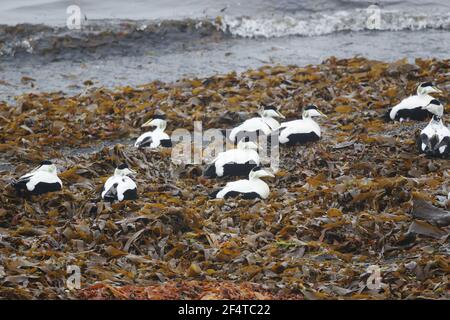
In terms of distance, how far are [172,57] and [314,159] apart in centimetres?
582

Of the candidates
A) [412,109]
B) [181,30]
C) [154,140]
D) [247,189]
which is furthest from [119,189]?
[181,30]

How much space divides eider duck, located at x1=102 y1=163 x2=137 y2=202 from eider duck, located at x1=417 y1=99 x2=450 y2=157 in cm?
249

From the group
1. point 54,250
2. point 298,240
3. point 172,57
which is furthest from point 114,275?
point 172,57

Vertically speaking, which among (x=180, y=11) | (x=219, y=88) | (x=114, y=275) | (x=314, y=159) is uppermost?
(x=180, y=11)

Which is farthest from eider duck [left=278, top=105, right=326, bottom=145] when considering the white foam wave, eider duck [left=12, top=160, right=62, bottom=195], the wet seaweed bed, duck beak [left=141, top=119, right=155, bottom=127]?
the white foam wave

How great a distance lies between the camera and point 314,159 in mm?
7508

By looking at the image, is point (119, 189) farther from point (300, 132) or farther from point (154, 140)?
point (300, 132)

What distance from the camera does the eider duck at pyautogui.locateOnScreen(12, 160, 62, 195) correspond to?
6.77m

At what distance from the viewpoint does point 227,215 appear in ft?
21.3

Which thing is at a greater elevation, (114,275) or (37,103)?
(37,103)

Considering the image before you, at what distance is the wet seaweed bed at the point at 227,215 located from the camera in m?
5.13

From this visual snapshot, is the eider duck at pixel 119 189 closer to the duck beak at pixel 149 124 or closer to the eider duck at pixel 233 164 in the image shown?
the eider duck at pixel 233 164

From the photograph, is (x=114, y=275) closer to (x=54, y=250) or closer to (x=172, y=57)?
(x=54, y=250)

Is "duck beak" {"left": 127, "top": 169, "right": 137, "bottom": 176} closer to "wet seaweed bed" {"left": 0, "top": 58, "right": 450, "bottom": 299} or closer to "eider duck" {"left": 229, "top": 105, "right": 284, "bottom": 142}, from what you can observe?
"wet seaweed bed" {"left": 0, "top": 58, "right": 450, "bottom": 299}
